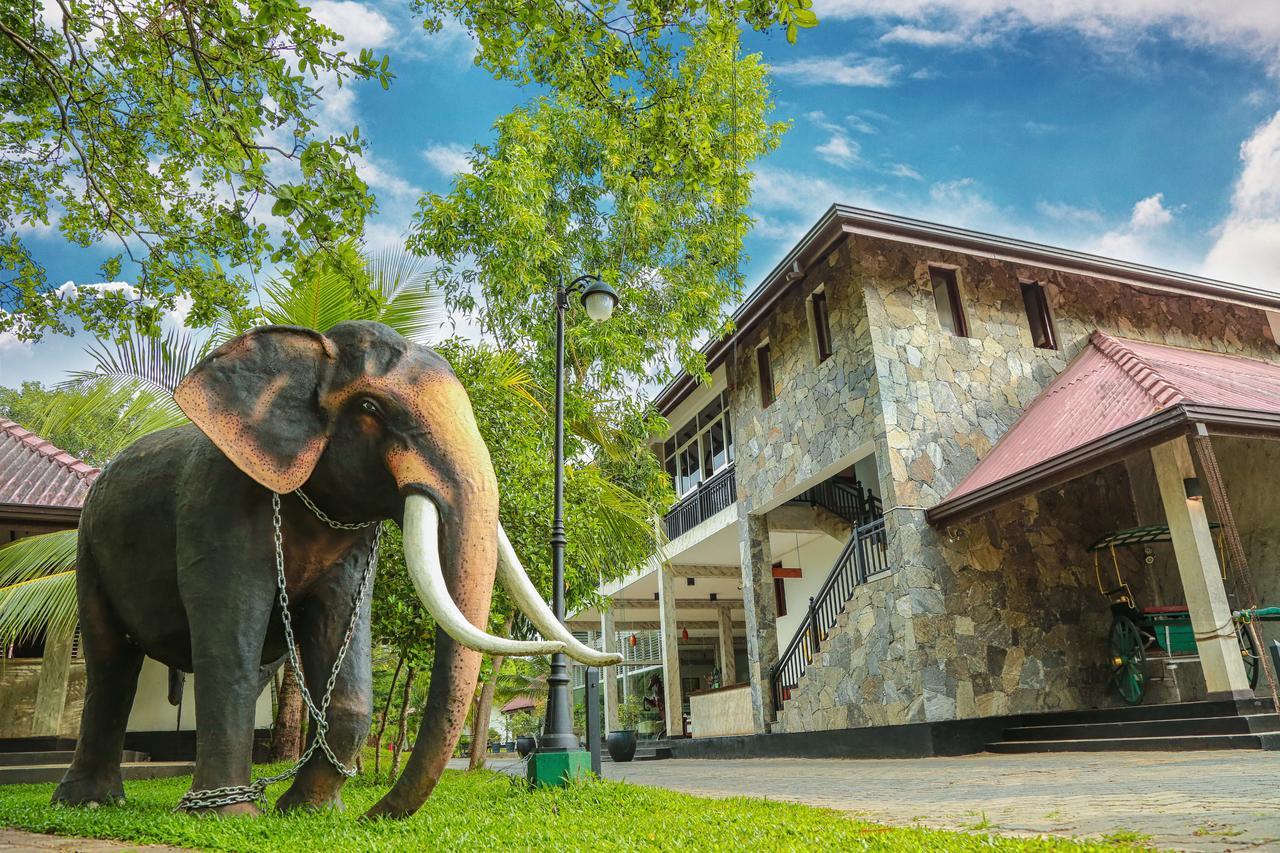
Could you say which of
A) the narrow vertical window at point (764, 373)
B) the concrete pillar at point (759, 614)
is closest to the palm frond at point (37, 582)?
the concrete pillar at point (759, 614)

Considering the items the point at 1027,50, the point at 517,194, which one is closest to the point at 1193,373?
the point at 1027,50

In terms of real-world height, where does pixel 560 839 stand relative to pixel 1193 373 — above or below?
below

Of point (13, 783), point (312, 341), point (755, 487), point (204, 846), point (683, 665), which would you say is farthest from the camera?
point (683, 665)

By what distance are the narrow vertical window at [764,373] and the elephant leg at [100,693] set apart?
1153cm

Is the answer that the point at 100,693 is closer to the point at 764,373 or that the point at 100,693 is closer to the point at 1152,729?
the point at 1152,729

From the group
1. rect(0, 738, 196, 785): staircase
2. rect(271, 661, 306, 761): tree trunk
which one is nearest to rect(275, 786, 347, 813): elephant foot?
rect(0, 738, 196, 785): staircase

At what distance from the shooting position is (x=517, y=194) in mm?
11789

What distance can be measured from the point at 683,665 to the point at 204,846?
27.7m

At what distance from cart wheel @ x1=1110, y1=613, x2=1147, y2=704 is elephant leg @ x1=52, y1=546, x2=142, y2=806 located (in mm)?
10807

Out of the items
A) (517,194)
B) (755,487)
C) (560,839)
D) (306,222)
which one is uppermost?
(517,194)

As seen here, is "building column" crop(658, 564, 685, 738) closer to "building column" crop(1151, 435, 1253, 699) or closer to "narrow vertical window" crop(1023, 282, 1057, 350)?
"narrow vertical window" crop(1023, 282, 1057, 350)

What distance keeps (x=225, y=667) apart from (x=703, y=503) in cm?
1455

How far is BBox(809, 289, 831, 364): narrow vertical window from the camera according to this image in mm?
13203

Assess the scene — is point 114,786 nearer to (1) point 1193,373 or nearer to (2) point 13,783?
(2) point 13,783
